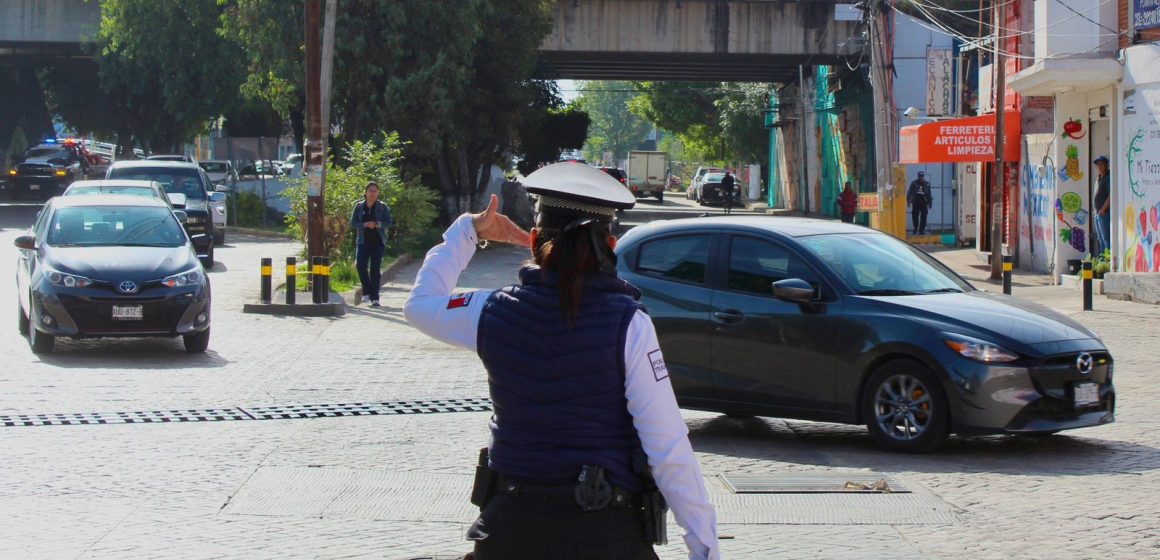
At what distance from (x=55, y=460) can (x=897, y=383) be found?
535 cm

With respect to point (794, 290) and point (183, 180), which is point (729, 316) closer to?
point (794, 290)

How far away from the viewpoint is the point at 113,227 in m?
15.3

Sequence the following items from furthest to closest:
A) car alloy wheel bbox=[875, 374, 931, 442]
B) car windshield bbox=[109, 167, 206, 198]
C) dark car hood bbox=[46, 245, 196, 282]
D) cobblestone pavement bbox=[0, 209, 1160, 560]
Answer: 1. car windshield bbox=[109, 167, 206, 198]
2. dark car hood bbox=[46, 245, 196, 282]
3. car alloy wheel bbox=[875, 374, 931, 442]
4. cobblestone pavement bbox=[0, 209, 1160, 560]

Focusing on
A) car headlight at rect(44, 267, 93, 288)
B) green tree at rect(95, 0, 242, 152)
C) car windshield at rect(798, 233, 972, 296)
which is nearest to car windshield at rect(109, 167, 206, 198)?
car headlight at rect(44, 267, 93, 288)

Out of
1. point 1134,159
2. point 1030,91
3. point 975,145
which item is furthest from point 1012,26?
point 1134,159

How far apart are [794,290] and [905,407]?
104 centimetres

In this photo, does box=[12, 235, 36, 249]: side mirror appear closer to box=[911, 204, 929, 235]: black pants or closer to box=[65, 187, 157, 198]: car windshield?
box=[65, 187, 157, 198]: car windshield

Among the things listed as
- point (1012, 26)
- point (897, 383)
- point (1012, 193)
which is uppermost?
point (1012, 26)

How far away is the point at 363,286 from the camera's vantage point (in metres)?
20.2

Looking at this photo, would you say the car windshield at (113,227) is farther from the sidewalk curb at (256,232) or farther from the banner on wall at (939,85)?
the banner on wall at (939,85)

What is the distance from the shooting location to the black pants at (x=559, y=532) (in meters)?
3.27

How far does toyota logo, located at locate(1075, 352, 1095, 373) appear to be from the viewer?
29.3 ft

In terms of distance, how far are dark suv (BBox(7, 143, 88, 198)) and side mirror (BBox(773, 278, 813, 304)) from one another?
136ft

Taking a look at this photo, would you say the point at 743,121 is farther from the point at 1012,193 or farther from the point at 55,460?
the point at 55,460
